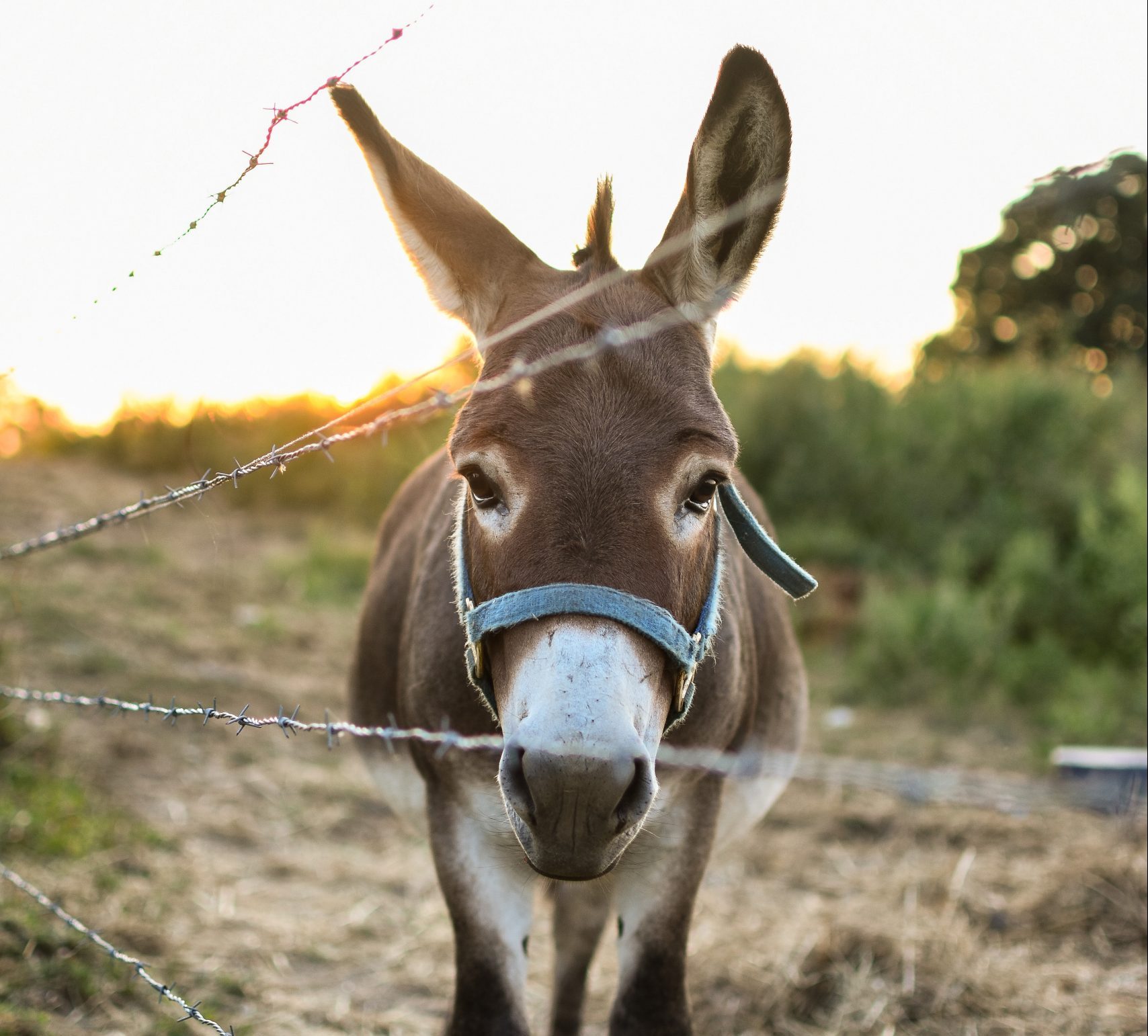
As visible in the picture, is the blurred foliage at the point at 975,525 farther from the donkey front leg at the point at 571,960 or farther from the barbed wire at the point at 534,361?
the barbed wire at the point at 534,361

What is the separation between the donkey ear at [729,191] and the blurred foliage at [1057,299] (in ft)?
27.4

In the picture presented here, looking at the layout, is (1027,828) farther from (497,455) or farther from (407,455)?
(407,455)

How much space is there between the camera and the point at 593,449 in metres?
1.66

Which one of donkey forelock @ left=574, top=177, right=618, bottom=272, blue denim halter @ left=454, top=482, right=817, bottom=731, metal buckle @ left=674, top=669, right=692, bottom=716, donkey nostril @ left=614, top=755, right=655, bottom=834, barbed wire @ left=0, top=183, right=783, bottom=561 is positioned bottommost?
donkey nostril @ left=614, top=755, right=655, bottom=834

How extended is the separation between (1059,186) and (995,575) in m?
6.83

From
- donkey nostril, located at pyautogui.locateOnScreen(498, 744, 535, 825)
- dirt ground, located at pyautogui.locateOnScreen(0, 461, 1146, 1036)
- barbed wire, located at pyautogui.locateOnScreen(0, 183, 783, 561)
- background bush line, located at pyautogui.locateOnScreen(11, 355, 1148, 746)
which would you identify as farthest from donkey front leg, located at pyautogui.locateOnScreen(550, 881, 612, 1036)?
background bush line, located at pyautogui.locateOnScreen(11, 355, 1148, 746)

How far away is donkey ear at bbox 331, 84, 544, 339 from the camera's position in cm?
209

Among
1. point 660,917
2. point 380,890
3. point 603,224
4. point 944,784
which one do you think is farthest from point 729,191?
point 944,784

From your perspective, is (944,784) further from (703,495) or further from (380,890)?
(703,495)

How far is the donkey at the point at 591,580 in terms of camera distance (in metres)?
1.54

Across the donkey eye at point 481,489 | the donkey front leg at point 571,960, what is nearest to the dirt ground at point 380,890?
the donkey front leg at point 571,960

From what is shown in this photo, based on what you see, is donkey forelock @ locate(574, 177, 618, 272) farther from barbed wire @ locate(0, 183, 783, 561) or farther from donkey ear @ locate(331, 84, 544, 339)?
donkey ear @ locate(331, 84, 544, 339)

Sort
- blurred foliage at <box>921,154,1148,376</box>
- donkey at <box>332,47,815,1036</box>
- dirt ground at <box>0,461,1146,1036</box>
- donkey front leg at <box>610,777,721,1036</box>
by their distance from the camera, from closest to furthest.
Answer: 1. donkey at <box>332,47,815,1036</box>
2. donkey front leg at <box>610,777,721,1036</box>
3. dirt ground at <box>0,461,1146,1036</box>
4. blurred foliage at <box>921,154,1148,376</box>

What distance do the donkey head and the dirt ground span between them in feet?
2.32
